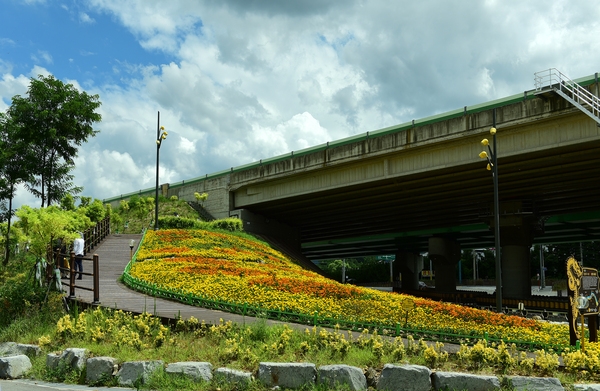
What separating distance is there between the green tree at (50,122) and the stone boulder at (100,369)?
2628 centimetres

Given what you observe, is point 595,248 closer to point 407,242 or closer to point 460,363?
point 407,242

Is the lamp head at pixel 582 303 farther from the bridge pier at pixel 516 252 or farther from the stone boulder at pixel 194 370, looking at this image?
the bridge pier at pixel 516 252

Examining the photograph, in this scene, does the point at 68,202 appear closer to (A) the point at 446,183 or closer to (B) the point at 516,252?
(A) the point at 446,183

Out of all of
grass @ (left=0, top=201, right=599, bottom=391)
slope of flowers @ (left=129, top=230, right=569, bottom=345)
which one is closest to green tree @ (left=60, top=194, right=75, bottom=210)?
slope of flowers @ (left=129, top=230, right=569, bottom=345)

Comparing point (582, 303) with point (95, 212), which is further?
point (95, 212)

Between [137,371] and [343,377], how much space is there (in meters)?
3.32

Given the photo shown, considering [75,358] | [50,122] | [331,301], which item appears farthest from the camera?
[50,122]

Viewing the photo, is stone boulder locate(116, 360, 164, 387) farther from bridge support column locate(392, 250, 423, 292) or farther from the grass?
bridge support column locate(392, 250, 423, 292)

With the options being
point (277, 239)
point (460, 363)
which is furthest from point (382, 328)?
point (277, 239)

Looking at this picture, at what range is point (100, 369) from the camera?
9.56 m

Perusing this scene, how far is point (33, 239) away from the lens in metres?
17.3

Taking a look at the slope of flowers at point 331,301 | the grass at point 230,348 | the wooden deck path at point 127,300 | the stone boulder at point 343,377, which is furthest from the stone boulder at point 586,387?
the wooden deck path at point 127,300

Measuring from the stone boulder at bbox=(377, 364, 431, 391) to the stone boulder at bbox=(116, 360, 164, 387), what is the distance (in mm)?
3571

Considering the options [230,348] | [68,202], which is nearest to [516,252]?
[68,202]
